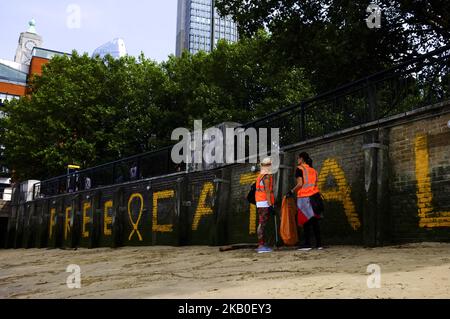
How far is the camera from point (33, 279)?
30.7 ft

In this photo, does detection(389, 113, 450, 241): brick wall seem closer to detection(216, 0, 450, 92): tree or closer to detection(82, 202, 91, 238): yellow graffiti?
detection(216, 0, 450, 92): tree

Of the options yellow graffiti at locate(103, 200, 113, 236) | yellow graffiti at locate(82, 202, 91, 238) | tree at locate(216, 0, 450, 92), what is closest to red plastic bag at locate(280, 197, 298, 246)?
tree at locate(216, 0, 450, 92)

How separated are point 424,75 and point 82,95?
2581 cm

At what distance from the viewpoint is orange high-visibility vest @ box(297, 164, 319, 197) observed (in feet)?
30.9

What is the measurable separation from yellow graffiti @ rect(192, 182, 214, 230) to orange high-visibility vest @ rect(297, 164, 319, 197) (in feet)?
15.4

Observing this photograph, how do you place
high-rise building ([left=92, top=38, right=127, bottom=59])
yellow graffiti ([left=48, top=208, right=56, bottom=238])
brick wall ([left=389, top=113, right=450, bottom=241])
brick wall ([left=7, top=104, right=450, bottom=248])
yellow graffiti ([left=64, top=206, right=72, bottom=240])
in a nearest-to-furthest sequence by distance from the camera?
1. brick wall ([left=389, top=113, right=450, bottom=241])
2. brick wall ([left=7, top=104, right=450, bottom=248])
3. yellow graffiti ([left=64, top=206, right=72, bottom=240])
4. yellow graffiti ([left=48, top=208, right=56, bottom=238])
5. high-rise building ([left=92, top=38, right=127, bottom=59])

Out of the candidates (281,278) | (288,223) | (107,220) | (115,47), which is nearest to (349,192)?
(288,223)

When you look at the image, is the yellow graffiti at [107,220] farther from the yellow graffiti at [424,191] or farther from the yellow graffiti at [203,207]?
the yellow graffiti at [424,191]

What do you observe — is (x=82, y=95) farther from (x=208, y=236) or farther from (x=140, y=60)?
(x=208, y=236)

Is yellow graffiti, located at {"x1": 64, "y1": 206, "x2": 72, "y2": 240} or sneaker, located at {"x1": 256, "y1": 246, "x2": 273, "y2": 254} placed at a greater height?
yellow graffiti, located at {"x1": 64, "y1": 206, "x2": 72, "y2": 240}

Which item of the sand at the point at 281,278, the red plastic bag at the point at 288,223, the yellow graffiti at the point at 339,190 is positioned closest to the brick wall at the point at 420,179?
the sand at the point at 281,278

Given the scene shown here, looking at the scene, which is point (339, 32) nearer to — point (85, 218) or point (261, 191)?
point (261, 191)

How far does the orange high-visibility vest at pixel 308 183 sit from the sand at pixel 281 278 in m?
1.16
